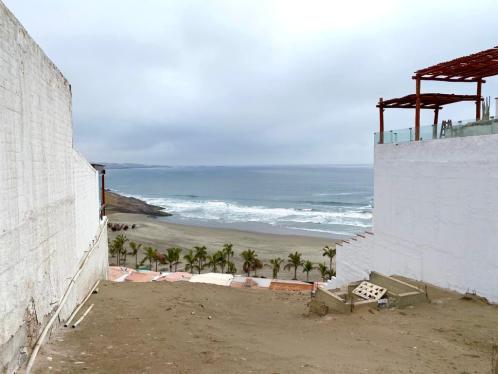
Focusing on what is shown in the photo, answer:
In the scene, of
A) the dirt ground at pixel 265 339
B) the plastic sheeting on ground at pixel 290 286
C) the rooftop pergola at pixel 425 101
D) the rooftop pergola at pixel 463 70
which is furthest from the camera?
the plastic sheeting on ground at pixel 290 286

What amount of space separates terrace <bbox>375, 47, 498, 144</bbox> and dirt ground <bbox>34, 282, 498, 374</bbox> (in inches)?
205

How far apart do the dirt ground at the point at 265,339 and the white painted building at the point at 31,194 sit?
2.71 feet

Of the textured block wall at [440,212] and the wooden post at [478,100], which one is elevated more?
the wooden post at [478,100]

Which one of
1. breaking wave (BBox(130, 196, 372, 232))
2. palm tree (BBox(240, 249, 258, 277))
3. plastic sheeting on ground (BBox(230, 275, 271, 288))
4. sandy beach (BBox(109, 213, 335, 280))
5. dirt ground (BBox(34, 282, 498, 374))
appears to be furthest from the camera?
breaking wave (BBox(130, 196, 372, 232))

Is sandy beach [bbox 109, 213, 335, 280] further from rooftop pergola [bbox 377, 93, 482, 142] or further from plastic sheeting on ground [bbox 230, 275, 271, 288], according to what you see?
rooftop pergola [bbox 377, 93, 482, 142]

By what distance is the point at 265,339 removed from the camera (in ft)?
30.1

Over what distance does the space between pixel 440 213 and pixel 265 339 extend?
7.87 metres

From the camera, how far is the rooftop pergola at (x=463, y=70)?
44.0 ft

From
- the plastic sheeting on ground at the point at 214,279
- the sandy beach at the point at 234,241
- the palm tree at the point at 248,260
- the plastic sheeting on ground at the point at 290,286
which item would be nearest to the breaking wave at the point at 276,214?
the sandy beach at the point at 234,241

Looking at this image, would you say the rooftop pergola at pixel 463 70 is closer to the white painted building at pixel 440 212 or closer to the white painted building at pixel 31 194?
the white painted building at pixel 440 212

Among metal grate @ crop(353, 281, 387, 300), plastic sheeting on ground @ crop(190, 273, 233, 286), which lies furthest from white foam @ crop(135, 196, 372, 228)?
metal grate @ crop(353, 281, 387, 300)

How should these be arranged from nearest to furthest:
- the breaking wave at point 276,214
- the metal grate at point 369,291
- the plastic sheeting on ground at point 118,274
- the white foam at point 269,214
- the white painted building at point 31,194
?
the white painted building at point 31,194 → the metal grate at point 369,291 → the plastic sheeting on ground at point 118,274 → the breaking wave at point 276,214 → the white foam at point 269,214

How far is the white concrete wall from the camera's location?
38.6 ft

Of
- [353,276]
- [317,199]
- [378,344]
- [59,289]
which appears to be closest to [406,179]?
[353,276]
